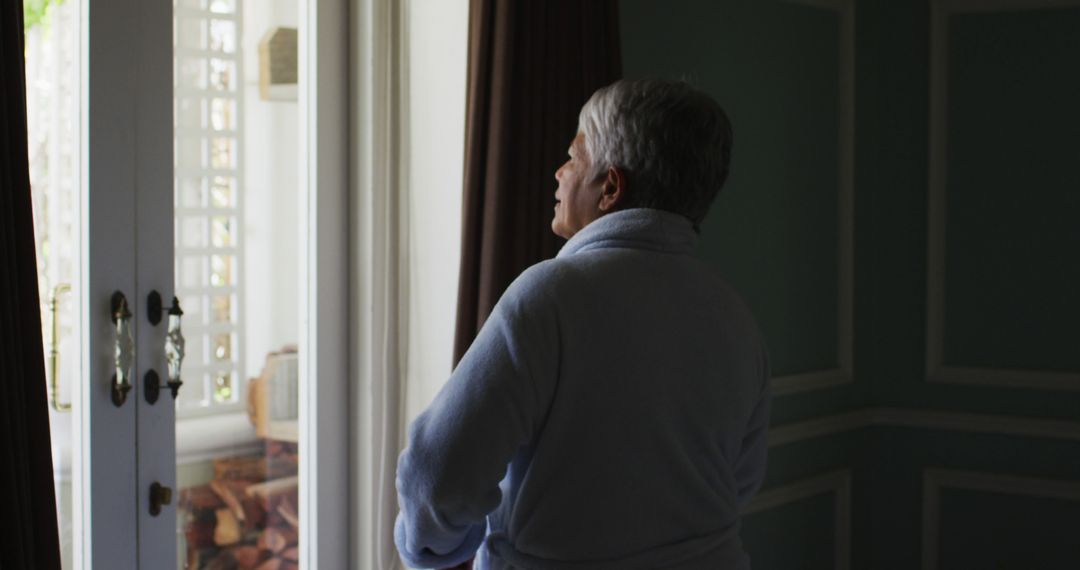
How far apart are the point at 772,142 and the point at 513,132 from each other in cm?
108

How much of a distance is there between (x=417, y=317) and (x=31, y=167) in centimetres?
91

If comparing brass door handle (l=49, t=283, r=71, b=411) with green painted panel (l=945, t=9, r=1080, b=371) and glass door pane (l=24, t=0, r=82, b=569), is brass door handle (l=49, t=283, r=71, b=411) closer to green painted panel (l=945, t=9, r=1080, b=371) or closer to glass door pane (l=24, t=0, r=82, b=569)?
glass door pane (l=24, t=0, r=82, b=569)

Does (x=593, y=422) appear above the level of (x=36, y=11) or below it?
below

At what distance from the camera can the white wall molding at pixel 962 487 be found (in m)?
3.09

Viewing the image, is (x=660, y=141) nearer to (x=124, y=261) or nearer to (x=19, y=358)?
(x=19, y=358)

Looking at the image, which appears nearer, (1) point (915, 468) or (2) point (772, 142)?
(2) point (772, 142)

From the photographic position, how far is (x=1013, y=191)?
123 inches

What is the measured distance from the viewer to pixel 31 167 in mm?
1743

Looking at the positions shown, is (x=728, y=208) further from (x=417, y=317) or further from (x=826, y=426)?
(x=417, y=317)

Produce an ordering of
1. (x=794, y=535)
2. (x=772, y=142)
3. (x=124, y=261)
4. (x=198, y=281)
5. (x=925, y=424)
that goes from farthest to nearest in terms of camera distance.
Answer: (x=925, y=424)
(x=794, y=535)
(x=772, y=142)
(x=198, y=281)
(x=124, y=261)

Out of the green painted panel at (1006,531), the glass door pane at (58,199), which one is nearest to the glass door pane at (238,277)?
the glass door pane at (58,199)

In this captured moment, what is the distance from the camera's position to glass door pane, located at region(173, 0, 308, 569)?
6.76 feet

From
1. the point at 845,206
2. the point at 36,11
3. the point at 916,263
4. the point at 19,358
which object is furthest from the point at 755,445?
the point at 916,263

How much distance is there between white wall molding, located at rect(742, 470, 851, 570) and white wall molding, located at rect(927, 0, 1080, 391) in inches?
16.9
